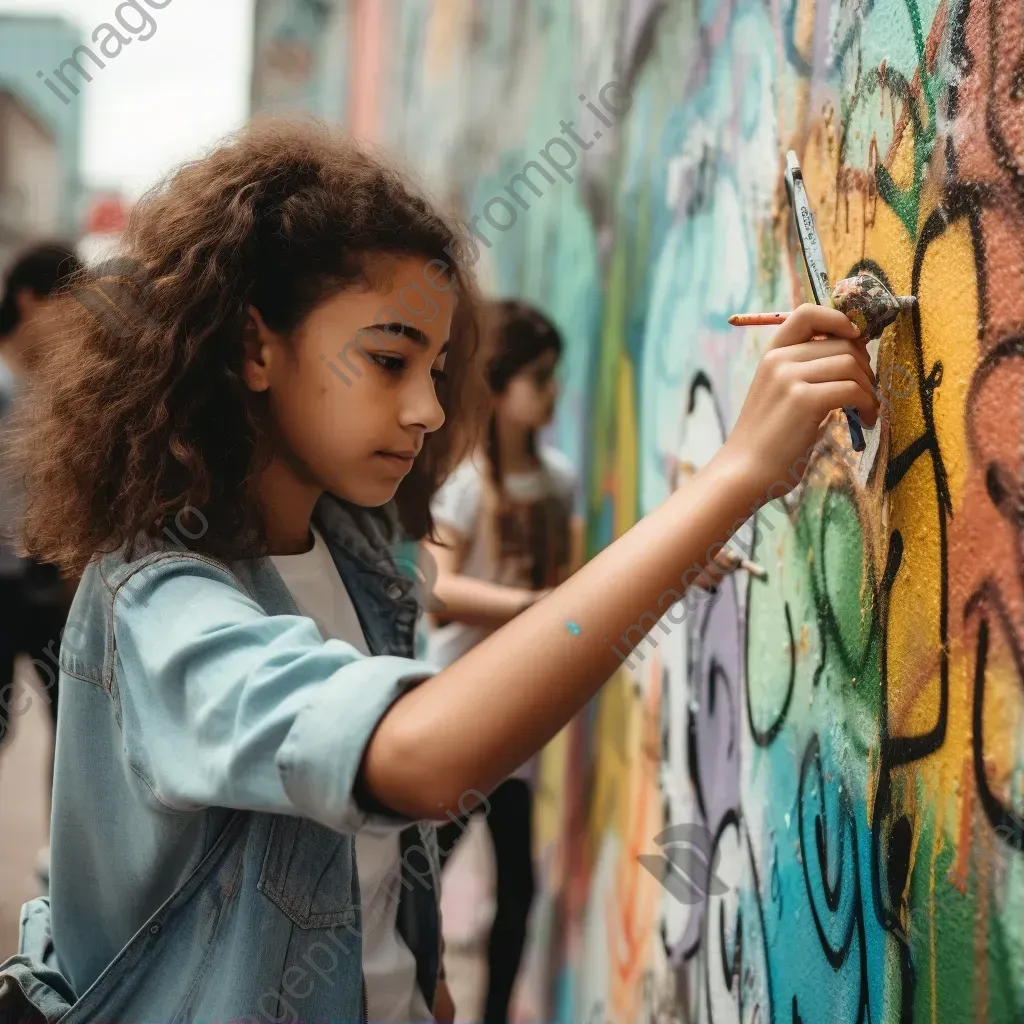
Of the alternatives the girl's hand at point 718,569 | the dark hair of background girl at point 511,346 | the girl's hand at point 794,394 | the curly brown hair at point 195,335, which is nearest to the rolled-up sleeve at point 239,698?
the curly brown hair at point 195,335

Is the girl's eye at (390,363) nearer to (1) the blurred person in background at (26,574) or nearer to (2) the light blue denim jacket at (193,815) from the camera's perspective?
(2) the light blue denim jacket at (193,815)

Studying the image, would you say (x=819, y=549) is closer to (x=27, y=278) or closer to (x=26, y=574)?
(x=26, y=574)

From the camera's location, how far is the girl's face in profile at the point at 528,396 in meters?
3.24

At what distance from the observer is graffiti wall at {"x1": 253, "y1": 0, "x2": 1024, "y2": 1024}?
3.36ft

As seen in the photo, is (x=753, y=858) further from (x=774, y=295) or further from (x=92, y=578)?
(x=92, y=578)

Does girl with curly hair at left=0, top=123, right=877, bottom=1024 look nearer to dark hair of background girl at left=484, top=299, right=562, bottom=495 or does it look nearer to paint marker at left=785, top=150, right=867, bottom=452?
paint marker at left=785, top=150, right=867, bottom=452

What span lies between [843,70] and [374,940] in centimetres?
131

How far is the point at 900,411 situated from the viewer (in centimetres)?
122

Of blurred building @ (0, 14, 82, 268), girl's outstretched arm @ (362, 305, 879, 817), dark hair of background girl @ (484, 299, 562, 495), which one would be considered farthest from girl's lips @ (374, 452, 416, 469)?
blurred building @ (0, 14, 82, 268)

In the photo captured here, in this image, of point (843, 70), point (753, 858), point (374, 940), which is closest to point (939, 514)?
point (843, 70)

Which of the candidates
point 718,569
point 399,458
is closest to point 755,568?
point 718,569

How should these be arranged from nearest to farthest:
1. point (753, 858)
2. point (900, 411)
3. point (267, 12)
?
point (900, 411) < point (753, 858) < point (267, 12)

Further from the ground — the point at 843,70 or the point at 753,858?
the point at 843,70

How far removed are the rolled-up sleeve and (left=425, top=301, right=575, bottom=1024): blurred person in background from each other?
189 centimetres
